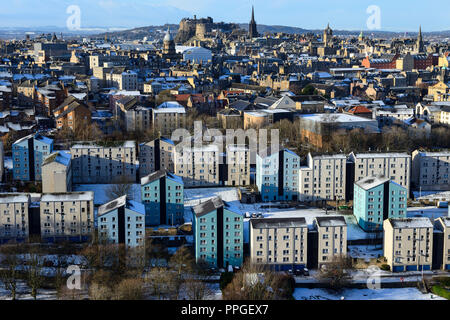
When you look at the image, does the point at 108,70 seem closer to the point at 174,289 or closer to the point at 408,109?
the point at 408,109

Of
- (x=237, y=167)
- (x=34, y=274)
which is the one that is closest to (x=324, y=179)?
(x=237, y=167)

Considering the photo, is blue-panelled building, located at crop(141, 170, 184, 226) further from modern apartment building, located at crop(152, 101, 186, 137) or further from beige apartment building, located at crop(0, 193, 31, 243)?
modern apartment building, located at crop(152, 101, 186, 137)

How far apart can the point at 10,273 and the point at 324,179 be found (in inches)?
216

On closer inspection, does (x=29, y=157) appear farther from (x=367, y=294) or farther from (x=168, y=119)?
(x=367, y=294)

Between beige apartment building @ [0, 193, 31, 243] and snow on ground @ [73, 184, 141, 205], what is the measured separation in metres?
1.96

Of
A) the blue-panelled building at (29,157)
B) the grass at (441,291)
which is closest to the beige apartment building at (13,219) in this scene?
the blue-panelled building at (29,157)

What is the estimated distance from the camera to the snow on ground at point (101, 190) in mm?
10689

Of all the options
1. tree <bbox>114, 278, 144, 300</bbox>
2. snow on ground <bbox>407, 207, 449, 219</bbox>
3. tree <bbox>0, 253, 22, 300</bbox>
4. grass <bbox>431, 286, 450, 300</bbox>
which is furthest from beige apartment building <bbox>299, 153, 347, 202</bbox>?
tree <bbox>0, 253, 22, 300</bbox>

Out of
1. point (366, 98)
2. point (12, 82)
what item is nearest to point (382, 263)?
point (366, 98)

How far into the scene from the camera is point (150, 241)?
8.08 meters

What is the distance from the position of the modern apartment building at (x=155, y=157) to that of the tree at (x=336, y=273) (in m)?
5.07

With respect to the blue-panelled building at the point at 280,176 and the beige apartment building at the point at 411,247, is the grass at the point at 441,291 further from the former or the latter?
the blue-panelled building at the point at 280,176

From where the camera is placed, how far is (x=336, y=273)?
7.36 m

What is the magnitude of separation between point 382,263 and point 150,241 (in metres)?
2.88
